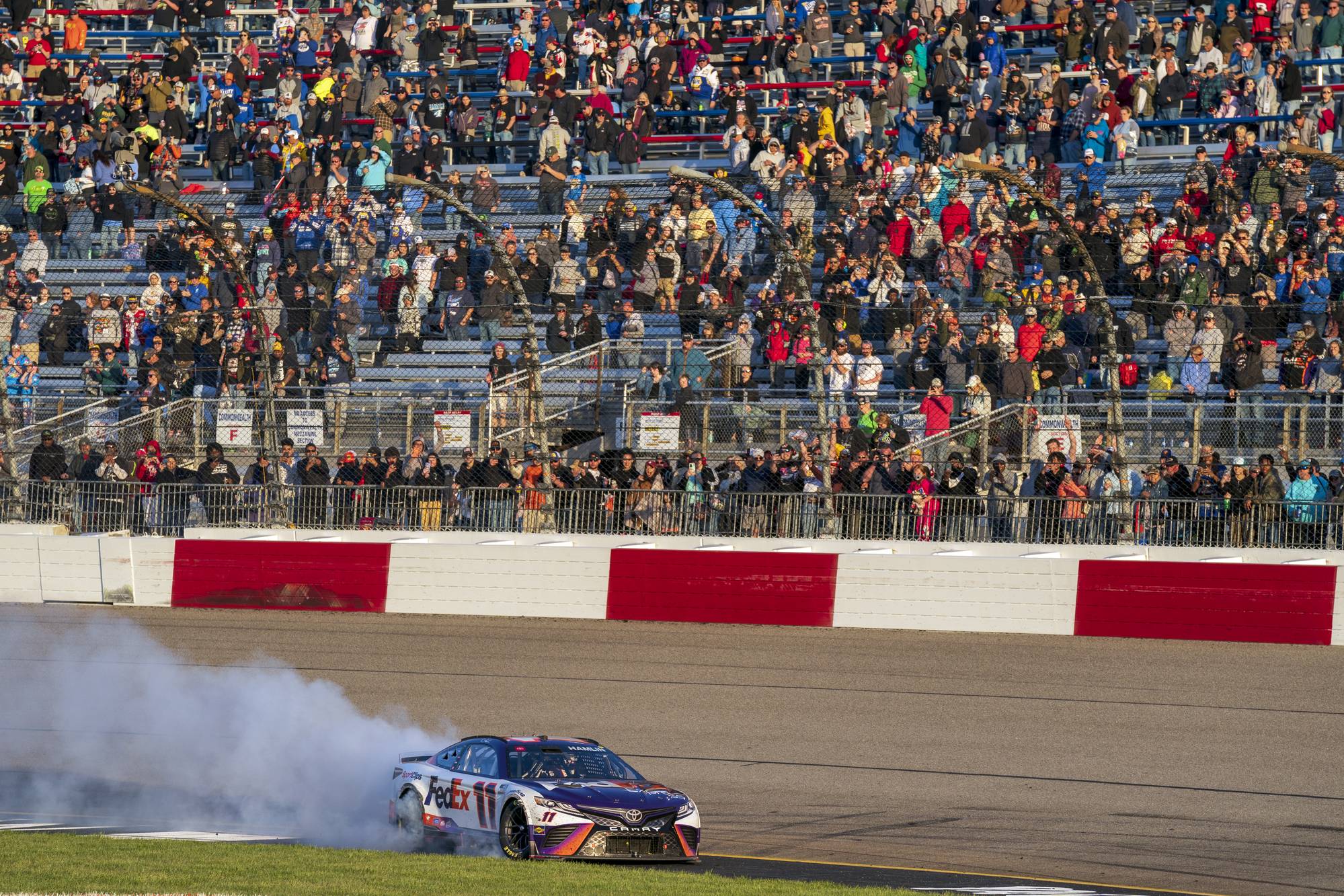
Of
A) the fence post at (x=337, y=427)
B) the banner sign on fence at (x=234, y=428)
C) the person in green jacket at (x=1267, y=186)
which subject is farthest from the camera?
the banner sign on fence at (x=234, y=428)

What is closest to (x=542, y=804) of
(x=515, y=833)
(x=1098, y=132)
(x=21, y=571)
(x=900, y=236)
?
(x=515, y=833)

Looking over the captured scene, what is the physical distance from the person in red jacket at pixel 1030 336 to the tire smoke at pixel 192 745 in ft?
23.1

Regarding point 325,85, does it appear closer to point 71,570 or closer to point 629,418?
point 71,570

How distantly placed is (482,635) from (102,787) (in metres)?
4.69

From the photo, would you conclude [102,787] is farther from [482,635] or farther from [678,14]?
[678,14]

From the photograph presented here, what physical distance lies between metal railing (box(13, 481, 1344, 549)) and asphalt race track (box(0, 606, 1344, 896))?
1035 millimetres

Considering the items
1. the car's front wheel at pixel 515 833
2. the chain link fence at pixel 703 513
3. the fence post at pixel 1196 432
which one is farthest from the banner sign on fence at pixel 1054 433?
the car's front wheel at pixel 515 833

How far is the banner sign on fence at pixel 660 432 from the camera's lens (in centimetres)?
1909

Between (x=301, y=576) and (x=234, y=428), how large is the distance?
2440mm

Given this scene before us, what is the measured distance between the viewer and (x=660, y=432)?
757 inches

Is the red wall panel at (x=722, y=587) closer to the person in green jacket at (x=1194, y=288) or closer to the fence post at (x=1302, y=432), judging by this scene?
the fence post at (x=1302, y=432)

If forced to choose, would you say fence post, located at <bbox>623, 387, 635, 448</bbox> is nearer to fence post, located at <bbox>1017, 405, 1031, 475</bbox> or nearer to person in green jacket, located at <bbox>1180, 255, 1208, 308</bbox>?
fence post, located at <bbox>1017, 405, 1031, 475</bbox>

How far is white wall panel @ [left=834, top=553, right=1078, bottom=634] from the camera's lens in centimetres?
1672

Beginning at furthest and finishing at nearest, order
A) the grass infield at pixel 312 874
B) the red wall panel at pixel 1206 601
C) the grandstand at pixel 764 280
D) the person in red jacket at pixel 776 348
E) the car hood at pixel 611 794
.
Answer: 1. the person in red jacket at pixel 776 348
2. the grandstand at pixel 764 280
3. the red wall panel at pixel 1206 601
4. the car hood at pixel 611 794
5. the grass infield at pixel 312 874
